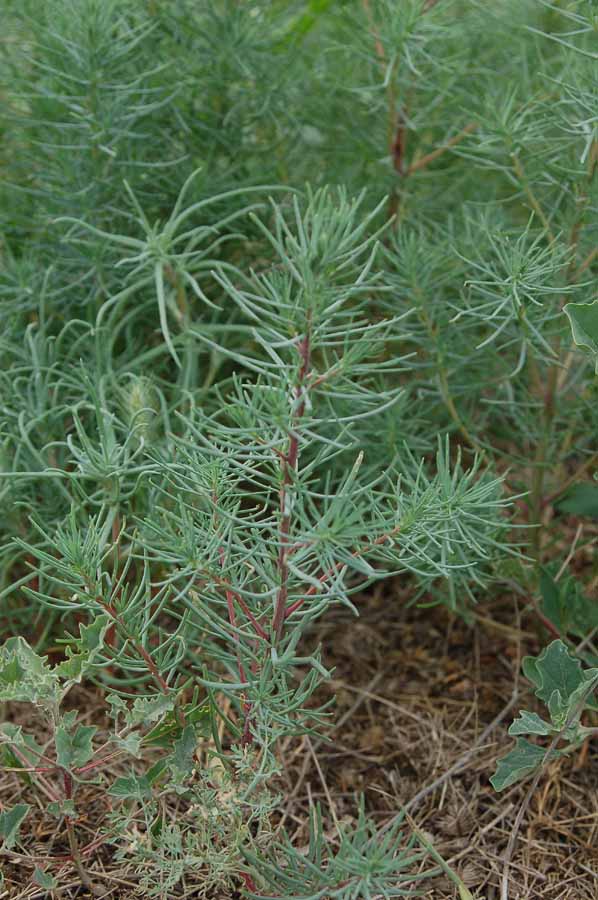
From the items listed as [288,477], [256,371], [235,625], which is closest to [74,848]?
[235,625]

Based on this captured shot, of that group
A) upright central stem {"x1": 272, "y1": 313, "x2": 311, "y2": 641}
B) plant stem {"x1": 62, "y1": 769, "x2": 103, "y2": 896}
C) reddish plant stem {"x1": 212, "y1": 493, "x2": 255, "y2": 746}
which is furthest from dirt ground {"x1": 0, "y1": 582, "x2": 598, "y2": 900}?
upright central stem {"x1": 272, "y1": 313, "x2": 311, "y2": 641}

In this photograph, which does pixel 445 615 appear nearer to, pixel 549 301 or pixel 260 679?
pixel 549 301

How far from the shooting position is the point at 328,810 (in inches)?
56.5

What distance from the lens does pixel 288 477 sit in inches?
42.2

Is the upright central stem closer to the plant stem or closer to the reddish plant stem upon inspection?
the reddish plant stem

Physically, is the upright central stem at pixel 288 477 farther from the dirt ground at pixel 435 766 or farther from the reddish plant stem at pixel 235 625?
the dirt ground at pixel 435 766

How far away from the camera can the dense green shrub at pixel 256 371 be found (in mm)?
1084

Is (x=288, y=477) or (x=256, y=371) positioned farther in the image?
(x=256, y=371)

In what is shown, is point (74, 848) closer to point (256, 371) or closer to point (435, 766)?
point (435, 766)

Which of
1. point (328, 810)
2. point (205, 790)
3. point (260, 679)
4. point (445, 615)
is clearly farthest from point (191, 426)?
point (445, 615)

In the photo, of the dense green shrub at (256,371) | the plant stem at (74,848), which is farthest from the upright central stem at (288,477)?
the plant stem at (74,848)

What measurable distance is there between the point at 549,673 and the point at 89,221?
3.38ft

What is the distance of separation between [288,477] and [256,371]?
487 mm

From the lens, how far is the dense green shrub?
3.56 ft
